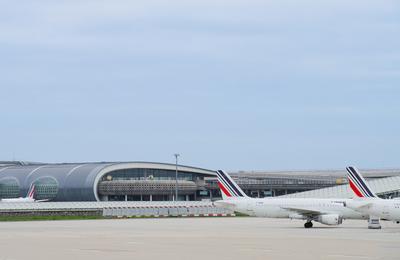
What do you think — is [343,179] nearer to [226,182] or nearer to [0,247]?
[226,182]

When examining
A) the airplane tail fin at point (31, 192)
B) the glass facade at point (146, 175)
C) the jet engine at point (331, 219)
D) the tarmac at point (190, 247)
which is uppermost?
the glass facade at point (146, 175)

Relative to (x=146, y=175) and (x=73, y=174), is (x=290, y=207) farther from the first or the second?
(x=146, y=175)

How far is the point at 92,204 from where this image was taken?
368ft

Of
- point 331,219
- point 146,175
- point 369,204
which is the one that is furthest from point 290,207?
point 146,175

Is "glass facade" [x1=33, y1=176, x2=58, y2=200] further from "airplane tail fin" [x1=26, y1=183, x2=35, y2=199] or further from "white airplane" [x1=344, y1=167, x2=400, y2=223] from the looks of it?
"white airplane" [x1=344, y1=167, x2=400, y2=223]

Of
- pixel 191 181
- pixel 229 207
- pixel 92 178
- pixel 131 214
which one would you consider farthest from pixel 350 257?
pixel 191 181

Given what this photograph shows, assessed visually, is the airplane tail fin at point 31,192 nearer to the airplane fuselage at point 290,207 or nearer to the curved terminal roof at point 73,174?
the curved terminal roof at point 73,174

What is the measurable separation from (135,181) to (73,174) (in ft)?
37.2

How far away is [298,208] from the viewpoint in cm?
7212

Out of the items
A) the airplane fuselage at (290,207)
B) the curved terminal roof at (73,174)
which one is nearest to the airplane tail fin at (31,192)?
the curved terminal roof at (73,174)

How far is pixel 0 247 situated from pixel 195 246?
33.7ft

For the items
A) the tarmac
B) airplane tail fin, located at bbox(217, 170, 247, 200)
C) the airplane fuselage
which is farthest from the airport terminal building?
the tarmac

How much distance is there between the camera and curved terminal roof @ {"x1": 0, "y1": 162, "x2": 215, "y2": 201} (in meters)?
137

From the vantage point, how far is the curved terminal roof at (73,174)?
136875 millimetres
